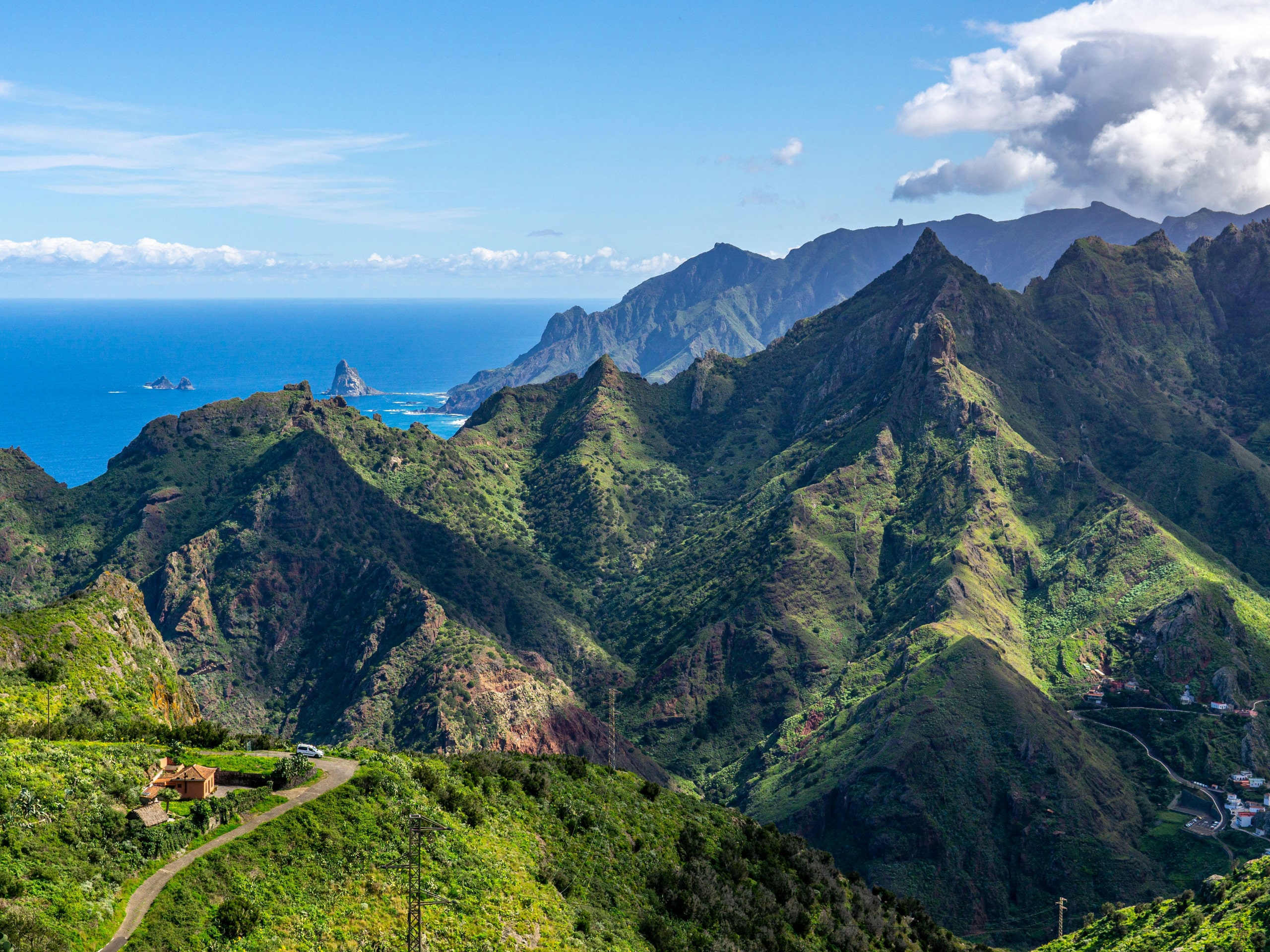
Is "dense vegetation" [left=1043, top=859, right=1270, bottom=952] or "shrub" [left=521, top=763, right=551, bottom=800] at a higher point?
"shrub" [left=521, top=763, right=551, bottom=800]

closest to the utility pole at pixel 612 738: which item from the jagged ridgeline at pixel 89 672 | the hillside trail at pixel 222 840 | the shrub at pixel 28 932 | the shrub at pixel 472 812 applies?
the jagged ridgeline at pixel 89 672

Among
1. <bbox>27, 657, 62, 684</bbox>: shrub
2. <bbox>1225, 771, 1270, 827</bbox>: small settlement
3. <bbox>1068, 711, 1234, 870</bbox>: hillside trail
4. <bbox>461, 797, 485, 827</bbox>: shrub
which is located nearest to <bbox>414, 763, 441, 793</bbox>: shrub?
<bbox>461, 797, 485, 827</bbox>: shrub

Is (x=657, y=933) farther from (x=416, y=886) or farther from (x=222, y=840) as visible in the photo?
(x=222, y=840)

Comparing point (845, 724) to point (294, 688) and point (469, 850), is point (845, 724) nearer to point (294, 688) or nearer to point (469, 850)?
point (294, 688)

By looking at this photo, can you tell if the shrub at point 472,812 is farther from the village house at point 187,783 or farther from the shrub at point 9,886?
the shrub at point 9,886

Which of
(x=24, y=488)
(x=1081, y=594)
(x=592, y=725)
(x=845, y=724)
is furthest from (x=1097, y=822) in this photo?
(x=24, y=488)

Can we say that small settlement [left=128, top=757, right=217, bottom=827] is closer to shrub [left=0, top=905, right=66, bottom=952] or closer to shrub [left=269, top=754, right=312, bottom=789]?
shrub [left=269, top=754, right=312, bottom=789]
